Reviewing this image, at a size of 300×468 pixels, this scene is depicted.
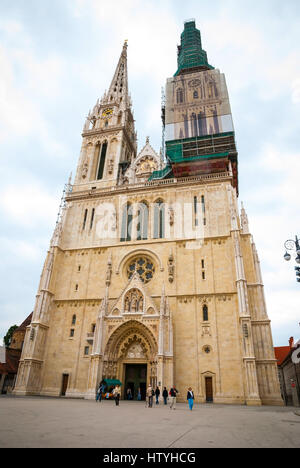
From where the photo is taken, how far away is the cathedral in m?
21.2

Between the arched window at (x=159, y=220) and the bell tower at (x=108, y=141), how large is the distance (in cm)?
631

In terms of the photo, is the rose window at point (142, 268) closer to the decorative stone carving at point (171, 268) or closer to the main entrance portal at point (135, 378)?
the decorative stone carving at point (171, 268)

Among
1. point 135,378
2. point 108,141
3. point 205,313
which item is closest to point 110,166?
point 108,141

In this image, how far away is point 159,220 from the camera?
93.1 feet

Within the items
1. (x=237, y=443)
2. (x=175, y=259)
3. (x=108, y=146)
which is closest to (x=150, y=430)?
(x=237, y=443)

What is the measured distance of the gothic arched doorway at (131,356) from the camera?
74.0 feet

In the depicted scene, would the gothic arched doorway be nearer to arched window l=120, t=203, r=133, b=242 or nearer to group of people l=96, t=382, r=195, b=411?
group of people l=96, t=382, r=195, b=411

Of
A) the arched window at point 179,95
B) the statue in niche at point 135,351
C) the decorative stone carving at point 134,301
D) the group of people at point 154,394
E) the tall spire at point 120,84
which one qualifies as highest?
the tall spire at point 120,84

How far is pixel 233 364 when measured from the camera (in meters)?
20.8

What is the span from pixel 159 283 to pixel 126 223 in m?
7.33

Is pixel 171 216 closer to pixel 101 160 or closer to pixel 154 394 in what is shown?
pixel 101 160

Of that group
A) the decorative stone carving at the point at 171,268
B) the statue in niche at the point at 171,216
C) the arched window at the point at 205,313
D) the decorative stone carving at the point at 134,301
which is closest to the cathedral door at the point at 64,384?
the decorative stone carving at the point at 134,301
